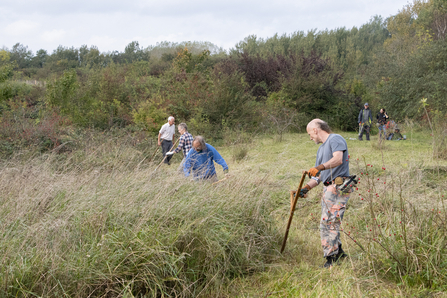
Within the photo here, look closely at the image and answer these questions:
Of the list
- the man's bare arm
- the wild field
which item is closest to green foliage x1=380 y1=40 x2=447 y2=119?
the man's bare arm

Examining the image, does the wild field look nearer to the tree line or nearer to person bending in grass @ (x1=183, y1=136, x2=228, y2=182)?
person bending in grass @ (x1=183, y1=136, x2=228, y2=182)

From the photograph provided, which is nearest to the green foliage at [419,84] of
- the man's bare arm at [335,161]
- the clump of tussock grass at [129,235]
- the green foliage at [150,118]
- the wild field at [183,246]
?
the green foliage at [150,118]

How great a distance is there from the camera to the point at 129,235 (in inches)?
123

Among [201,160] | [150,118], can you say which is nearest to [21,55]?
[150,118]

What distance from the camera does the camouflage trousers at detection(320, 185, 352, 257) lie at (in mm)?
3672

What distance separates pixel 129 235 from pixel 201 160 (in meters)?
2.57

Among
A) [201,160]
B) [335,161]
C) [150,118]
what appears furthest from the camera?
[150,118]

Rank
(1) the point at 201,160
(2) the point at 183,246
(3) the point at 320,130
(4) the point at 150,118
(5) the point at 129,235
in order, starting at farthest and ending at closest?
(4) the point at 150,118, (1) the point at 201,160, (3) the point at 320,130, (2) the point at 183,246, (5) the point at 129,235

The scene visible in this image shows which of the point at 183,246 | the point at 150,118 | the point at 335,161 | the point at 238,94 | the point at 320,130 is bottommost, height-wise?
the point at 183,246

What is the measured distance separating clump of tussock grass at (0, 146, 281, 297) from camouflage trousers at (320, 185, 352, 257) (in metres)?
0.58

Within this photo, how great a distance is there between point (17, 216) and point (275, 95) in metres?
19.6

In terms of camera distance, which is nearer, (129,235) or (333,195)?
(129,235)

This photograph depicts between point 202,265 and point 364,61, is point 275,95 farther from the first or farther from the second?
point 364,61

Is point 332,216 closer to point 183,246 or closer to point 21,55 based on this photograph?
point 183,246
